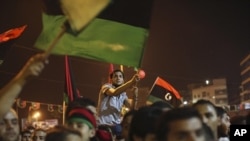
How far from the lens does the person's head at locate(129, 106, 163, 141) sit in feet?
13.4

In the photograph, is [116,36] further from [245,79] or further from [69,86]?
[245,79]

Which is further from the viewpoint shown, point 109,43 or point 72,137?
point 109,43

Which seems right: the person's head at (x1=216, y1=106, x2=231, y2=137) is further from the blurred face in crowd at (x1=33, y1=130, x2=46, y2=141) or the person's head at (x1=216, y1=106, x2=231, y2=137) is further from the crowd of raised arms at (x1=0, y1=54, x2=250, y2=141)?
the blurred face in crowd at (x1=33, y1=130, x2=46, y2=141)

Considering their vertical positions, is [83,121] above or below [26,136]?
above

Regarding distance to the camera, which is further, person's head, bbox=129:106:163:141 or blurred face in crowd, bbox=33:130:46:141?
blurred face in crowd, bbox=33:130:46:141

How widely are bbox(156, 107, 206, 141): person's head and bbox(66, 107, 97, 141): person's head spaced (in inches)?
44.9

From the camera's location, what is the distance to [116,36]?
17.4 feet

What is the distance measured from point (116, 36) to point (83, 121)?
3.55 feet

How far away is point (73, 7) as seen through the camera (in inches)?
181

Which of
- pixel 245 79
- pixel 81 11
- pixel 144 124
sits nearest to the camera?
pixel 144 124

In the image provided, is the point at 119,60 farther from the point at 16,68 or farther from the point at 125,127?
the point at 16,68

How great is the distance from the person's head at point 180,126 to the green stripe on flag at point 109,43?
159 cm

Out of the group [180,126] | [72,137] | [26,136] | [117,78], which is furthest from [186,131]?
[26,136]

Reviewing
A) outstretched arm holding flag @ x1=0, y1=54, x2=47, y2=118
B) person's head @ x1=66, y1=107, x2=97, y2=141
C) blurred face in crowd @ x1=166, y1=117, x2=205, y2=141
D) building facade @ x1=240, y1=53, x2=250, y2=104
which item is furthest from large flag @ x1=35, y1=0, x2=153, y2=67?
building facade @ x1=240, y1=53, x2=250, y2=104
